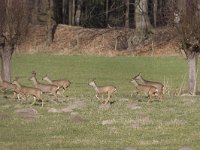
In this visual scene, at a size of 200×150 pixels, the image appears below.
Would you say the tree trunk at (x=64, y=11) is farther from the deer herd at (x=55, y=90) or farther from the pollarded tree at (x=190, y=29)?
the deer herd at (x=55, y=90)

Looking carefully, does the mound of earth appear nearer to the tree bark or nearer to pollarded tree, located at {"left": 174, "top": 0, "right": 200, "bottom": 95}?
the tree bark

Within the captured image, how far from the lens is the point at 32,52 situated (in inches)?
2301

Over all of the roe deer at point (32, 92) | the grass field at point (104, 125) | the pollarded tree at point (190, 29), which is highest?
the pollarded tree at point (190, 29)

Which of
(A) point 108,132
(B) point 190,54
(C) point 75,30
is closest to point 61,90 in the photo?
(B) point 190,54

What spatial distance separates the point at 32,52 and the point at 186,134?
44.3 meters

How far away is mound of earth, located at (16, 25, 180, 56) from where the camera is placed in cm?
5716

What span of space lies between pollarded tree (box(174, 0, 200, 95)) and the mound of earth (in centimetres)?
2828

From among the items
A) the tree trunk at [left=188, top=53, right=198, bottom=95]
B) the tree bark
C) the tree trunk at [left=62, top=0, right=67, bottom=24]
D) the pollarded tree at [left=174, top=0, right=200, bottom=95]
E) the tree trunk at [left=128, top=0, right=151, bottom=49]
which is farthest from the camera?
the tree trunk at [left=62, top=0, right=67, bottom=24]

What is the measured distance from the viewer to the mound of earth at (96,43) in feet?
188

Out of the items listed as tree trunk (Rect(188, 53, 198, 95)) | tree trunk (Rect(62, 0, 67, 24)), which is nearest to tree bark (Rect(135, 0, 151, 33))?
tree trunk (Rect(62, 0, 67, 24))

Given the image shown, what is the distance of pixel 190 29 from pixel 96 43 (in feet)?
117

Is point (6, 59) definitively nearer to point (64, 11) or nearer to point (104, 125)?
point (104, 125)

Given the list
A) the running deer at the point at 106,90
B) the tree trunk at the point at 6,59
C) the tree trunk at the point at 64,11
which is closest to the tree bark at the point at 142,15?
the tree trunk at the point at 64,11

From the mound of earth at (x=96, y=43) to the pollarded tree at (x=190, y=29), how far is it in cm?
2828
